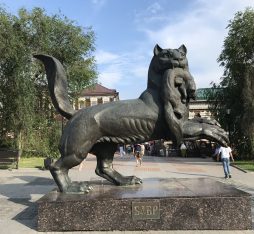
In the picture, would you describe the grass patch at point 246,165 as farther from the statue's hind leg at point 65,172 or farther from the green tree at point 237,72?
the statue's hind leg at point 65,172

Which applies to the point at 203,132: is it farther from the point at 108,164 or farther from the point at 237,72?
the point at 237,72

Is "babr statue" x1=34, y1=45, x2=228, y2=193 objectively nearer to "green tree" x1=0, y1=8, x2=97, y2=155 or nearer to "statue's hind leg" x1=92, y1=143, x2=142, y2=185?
"statue's hind leg" x1=92, y1=143, x2=142, y2=185

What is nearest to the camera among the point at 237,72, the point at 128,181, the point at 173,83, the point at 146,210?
the point at 146,210

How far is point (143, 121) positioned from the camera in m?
7.81

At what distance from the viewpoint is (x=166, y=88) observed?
773 cm

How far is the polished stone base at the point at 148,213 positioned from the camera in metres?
6.96

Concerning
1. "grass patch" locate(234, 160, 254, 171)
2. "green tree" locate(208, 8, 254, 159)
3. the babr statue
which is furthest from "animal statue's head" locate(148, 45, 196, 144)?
"green tree" locate(208, 8, 254, 159)

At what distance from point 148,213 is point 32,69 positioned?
65.7 feet

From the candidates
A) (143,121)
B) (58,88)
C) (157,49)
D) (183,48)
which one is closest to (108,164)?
(143,121)

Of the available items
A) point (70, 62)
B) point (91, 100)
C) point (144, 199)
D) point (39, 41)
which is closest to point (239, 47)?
point (70, 62)

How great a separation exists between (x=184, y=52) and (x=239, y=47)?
78.9 ft

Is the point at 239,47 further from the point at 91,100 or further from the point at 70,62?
the point at 91,100

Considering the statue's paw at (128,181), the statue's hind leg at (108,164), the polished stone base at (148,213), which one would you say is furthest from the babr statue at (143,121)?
the statue's paw at (128,181)

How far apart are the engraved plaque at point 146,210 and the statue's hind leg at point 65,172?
120 centimetres
